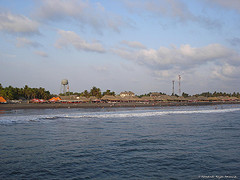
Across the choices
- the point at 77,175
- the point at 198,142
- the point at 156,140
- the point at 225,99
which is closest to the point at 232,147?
the point at 198,142

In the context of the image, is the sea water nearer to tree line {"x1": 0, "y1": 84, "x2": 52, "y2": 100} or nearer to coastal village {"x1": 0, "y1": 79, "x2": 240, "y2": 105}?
coastal village {"x1": 0, "y1": 79, "x2": 240, "y2": 105}

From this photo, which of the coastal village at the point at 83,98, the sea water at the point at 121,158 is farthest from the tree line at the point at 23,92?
the sea water at the point at 121,158

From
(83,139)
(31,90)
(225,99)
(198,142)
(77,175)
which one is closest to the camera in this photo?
(77,175)

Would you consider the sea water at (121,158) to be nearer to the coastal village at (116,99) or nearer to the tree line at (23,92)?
the coastal village at (116,99)

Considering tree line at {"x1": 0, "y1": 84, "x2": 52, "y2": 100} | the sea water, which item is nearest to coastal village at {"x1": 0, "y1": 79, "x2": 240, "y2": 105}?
tree line at {"x1": 0, "y1": 84, "x2": 52, "y2": 100}

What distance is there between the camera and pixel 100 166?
11.0 m

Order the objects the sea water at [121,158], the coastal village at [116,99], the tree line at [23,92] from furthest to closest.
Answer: the tree line at [23,92]
the coastal village at [116,99]
the sea water at [121,158]

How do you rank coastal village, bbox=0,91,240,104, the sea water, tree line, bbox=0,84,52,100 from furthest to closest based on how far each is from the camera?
tree line, bbox=0,84,52,100 → coastal village, bbox=0,91,240,104 → the sea water

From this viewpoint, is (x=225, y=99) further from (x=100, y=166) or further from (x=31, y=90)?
(x=100, y=166)

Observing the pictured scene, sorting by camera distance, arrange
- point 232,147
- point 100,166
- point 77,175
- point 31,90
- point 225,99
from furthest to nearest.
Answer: point 225,99 < point 31,90 < point 232,147 < point 100,166 < point 77,175

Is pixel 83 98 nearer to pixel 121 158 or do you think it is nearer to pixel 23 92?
pixel 23 92

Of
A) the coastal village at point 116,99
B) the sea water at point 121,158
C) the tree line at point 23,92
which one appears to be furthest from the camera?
the tree line at point 23,92

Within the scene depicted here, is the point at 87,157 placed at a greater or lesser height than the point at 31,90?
lesser

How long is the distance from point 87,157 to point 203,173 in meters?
6.13
